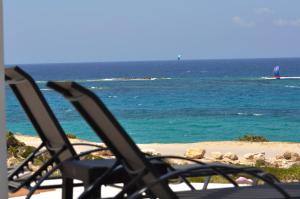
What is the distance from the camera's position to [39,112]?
392cm

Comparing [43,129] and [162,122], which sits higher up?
[43,129]

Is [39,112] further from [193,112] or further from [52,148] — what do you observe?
[193,112]

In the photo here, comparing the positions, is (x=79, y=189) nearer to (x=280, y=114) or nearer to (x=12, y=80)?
(x=12, y=80)

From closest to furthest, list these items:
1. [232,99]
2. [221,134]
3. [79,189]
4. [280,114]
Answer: [79,189]
[221,134]
[280,114]
[232,99]

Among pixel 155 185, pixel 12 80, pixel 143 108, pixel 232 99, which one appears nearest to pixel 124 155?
pixel 155 185

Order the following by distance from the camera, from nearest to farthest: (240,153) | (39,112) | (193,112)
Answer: (39,112) < (240,153) < (193,112)

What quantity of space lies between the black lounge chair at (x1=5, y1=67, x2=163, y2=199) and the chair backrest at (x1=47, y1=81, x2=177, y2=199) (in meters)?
0.39

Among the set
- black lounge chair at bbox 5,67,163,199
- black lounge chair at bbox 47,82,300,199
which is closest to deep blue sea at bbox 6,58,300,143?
black lounge chair at bbox 5,67,163,199

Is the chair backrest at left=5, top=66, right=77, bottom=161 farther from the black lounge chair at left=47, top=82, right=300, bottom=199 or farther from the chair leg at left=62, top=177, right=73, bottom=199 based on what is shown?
the black lounge chair at left=47, top=82, right=300, bottom=199

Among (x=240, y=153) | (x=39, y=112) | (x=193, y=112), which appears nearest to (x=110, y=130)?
(x=39, y=112)

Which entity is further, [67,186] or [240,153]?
[240,153]

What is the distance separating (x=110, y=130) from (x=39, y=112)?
94 centimetres

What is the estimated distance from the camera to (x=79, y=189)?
5.84m

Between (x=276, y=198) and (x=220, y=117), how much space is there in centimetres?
4202
